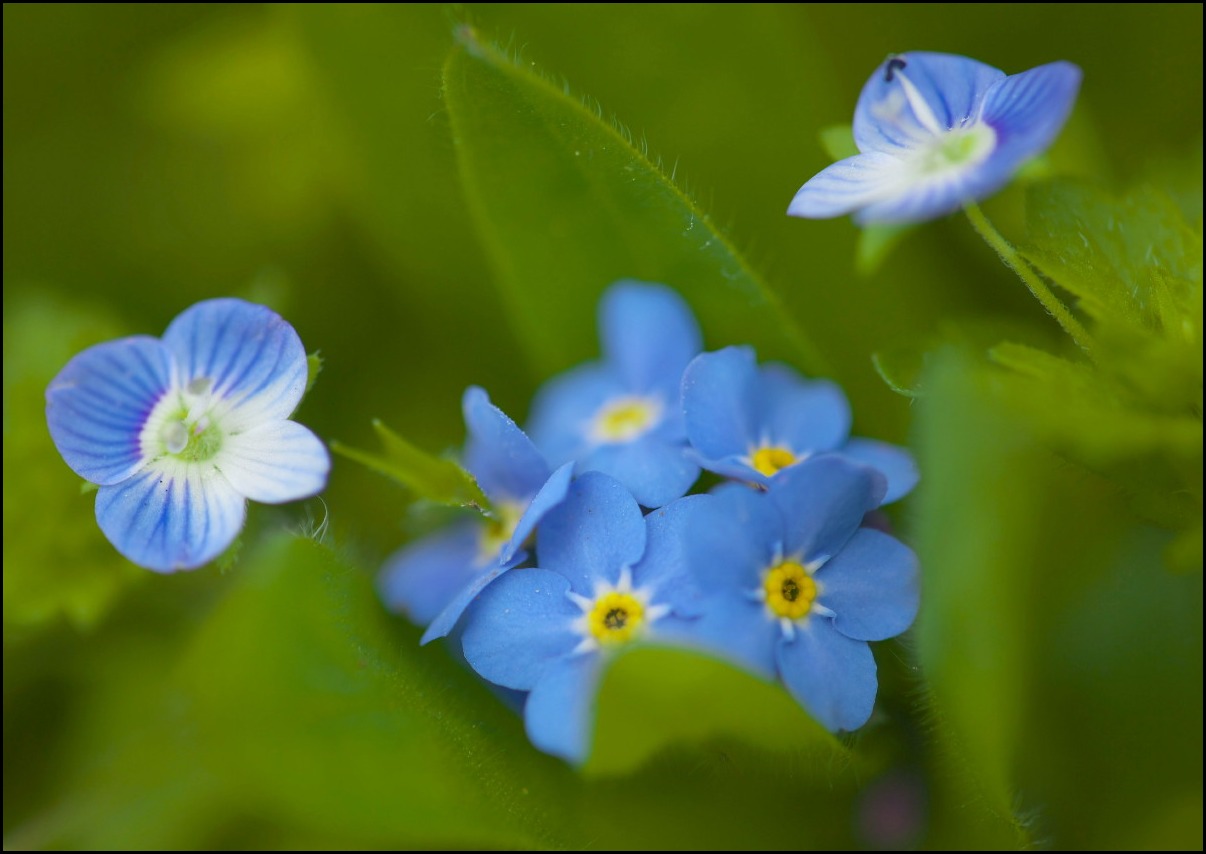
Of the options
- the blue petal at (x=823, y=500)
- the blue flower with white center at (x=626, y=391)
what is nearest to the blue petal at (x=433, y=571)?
the blue flower with white center at (x=626, y=391)

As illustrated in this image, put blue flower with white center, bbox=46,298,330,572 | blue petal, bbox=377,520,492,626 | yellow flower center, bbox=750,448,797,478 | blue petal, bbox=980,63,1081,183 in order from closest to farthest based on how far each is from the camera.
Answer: blue petal, bbox=980,63,1081,183 < blue flower with white center, bbox=46,298,330,572 < yellow flower center, bbox=750,448,797,478 < blue petal, bbox=377,520,492,626

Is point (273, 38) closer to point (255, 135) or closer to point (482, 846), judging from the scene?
point (255, 135)

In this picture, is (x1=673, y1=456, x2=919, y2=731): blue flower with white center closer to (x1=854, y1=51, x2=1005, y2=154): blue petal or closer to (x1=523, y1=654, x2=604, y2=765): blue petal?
(x1=523, y1=654, x2=604, y2=765): blue petal

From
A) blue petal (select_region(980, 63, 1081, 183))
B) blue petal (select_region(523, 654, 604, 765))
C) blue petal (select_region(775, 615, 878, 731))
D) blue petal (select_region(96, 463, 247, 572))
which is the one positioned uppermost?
blue petal (select_region(980, 63, 1081, 183))

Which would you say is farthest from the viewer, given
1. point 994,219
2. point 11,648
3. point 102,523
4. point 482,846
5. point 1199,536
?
point 994,219

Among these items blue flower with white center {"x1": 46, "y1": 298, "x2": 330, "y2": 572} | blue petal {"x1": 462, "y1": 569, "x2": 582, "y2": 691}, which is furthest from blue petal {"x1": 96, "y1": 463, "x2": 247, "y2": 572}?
blue petal {"x1": 462, "y1": 569, "x2": 582, "y2": 691}

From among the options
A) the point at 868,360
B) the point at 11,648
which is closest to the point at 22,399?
the point at 11,648
